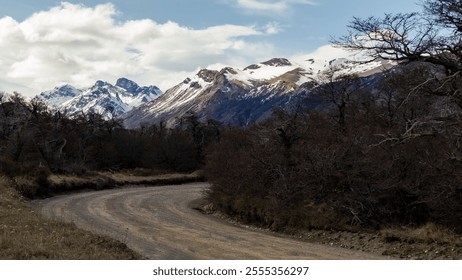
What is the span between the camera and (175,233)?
17906mm

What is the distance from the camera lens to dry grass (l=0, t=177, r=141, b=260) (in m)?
9.46

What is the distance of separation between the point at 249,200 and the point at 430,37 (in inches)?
458

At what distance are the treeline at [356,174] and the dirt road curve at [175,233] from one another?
194cm

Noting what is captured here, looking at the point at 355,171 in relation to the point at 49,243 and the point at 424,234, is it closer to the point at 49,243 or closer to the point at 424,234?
the point at 424,234

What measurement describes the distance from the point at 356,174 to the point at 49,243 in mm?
12106

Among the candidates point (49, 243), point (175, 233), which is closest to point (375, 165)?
point (175, 233)

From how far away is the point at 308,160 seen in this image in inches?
808

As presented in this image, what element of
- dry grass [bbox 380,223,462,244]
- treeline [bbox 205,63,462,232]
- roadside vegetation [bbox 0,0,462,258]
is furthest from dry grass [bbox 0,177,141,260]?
treeline [bbox 205,63,462,232]

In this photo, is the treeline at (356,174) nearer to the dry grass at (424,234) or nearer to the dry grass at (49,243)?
the dry grass at (424,234)

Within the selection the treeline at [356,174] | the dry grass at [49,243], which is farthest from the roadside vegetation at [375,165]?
the dry grass at [49,243]

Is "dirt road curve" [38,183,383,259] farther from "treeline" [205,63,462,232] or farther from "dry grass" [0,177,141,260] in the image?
"treeline" [205,63,462,232]

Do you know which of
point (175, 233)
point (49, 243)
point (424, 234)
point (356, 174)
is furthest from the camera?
point (356, 174)

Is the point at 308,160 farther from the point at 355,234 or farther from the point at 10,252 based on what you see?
the point at 10,252

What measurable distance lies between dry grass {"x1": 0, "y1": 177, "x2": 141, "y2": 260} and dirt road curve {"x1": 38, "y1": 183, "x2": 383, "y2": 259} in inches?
65.1
